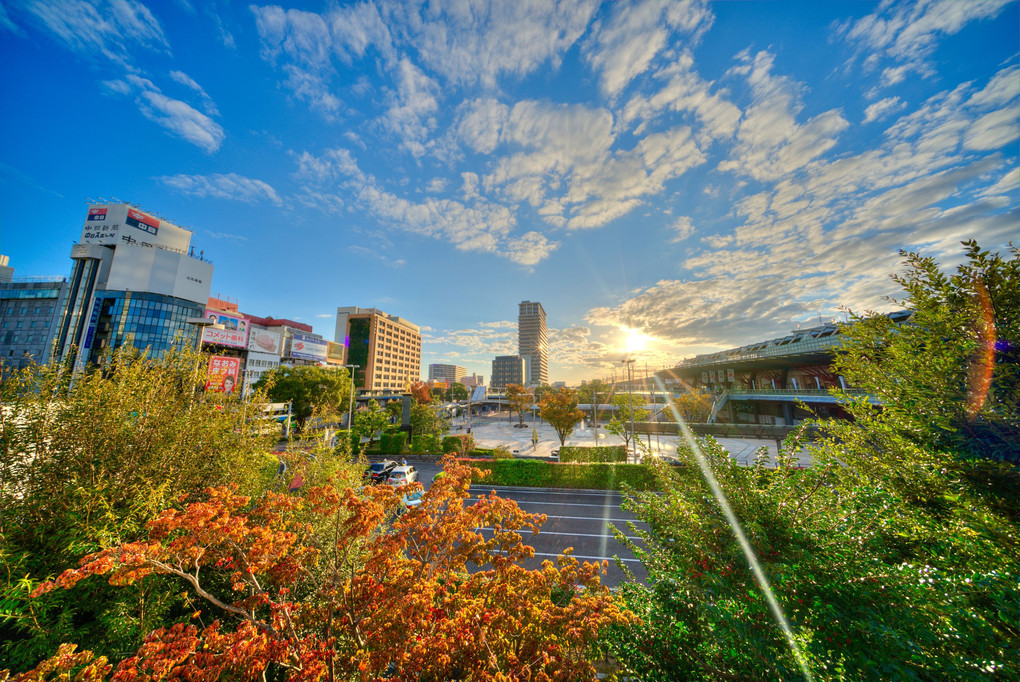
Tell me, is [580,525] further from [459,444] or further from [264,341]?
[264,341]

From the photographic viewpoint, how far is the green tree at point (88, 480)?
4.84 metres

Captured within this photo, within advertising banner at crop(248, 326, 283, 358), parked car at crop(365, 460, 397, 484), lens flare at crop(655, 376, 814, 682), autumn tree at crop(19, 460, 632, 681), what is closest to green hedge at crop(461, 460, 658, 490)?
parked car at crop(365, 460, 397, 484)

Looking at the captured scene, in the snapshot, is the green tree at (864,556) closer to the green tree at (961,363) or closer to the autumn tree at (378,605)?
the green tree at (961,363)

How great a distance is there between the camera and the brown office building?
85125mm

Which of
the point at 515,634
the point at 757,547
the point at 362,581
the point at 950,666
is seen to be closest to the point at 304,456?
the point at 362,581

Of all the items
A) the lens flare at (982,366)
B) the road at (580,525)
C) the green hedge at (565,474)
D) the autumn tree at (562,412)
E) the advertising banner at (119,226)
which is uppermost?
the advertising banner at (119,226)

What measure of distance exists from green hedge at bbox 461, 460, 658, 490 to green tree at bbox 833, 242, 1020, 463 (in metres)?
14.7

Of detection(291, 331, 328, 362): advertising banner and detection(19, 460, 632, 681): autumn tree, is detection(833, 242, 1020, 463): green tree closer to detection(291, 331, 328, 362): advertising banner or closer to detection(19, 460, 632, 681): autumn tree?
detection(19, 460, 632, 681): autumn tree

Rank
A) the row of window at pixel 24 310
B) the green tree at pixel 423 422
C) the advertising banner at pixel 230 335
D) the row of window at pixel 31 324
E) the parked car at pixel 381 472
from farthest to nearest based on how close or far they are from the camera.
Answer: the row of window at pixel 24 310 → the row of window at pixel 31 324 → the advertising banner at pixel 230 335 → the green tree at pixel 423 422 → the parked car at pixel 381 472

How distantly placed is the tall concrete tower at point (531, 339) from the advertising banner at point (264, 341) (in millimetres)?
99711

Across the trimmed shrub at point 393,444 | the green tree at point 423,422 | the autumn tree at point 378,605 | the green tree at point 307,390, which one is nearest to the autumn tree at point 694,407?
the green tree at point 423,422

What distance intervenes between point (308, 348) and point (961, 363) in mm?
82559

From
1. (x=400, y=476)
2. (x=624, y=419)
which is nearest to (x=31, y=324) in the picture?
(x=400, y=476)

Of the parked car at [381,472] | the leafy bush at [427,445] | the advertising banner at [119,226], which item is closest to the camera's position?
the parked car at [381,472]
